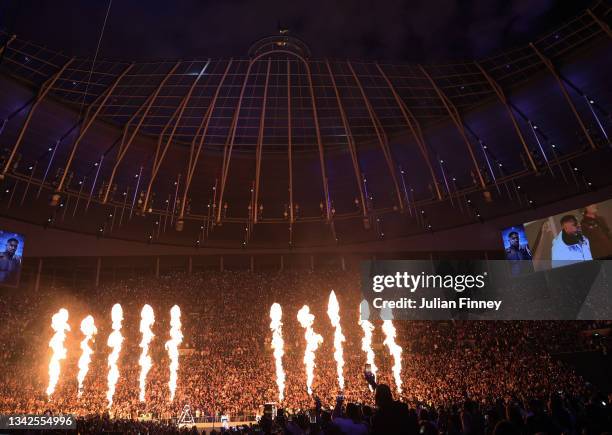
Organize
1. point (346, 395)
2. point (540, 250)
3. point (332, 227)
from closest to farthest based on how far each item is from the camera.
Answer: point (346, 395)
point (540, 250)
point (332, 227)

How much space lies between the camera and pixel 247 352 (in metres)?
37.9

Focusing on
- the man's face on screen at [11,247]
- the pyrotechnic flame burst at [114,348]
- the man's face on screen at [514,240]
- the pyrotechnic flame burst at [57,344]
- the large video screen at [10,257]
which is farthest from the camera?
the man's face on screen at [514,240]

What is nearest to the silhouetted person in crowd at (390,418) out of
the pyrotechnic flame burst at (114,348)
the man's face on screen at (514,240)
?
the pyrotechnic flame burst at (114,348)

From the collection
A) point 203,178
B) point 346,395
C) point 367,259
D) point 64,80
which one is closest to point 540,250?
point 367,259

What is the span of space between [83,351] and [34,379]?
4333 millimetres

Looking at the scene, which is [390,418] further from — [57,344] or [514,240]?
[57,344]

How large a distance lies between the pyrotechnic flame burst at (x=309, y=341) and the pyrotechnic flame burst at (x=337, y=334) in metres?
1.55

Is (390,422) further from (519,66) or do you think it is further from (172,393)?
(172,393)

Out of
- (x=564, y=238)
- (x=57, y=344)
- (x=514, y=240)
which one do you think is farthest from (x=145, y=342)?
(x=564, y=238)

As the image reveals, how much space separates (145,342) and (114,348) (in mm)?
2550

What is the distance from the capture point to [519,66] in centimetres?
2881

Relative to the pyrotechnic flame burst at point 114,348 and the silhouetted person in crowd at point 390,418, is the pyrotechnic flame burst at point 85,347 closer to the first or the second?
the pyrotechnic flame burst at point 114,348

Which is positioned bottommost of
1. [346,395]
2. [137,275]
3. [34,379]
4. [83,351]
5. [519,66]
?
[346,395]

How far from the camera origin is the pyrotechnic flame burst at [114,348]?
33.8 meters
